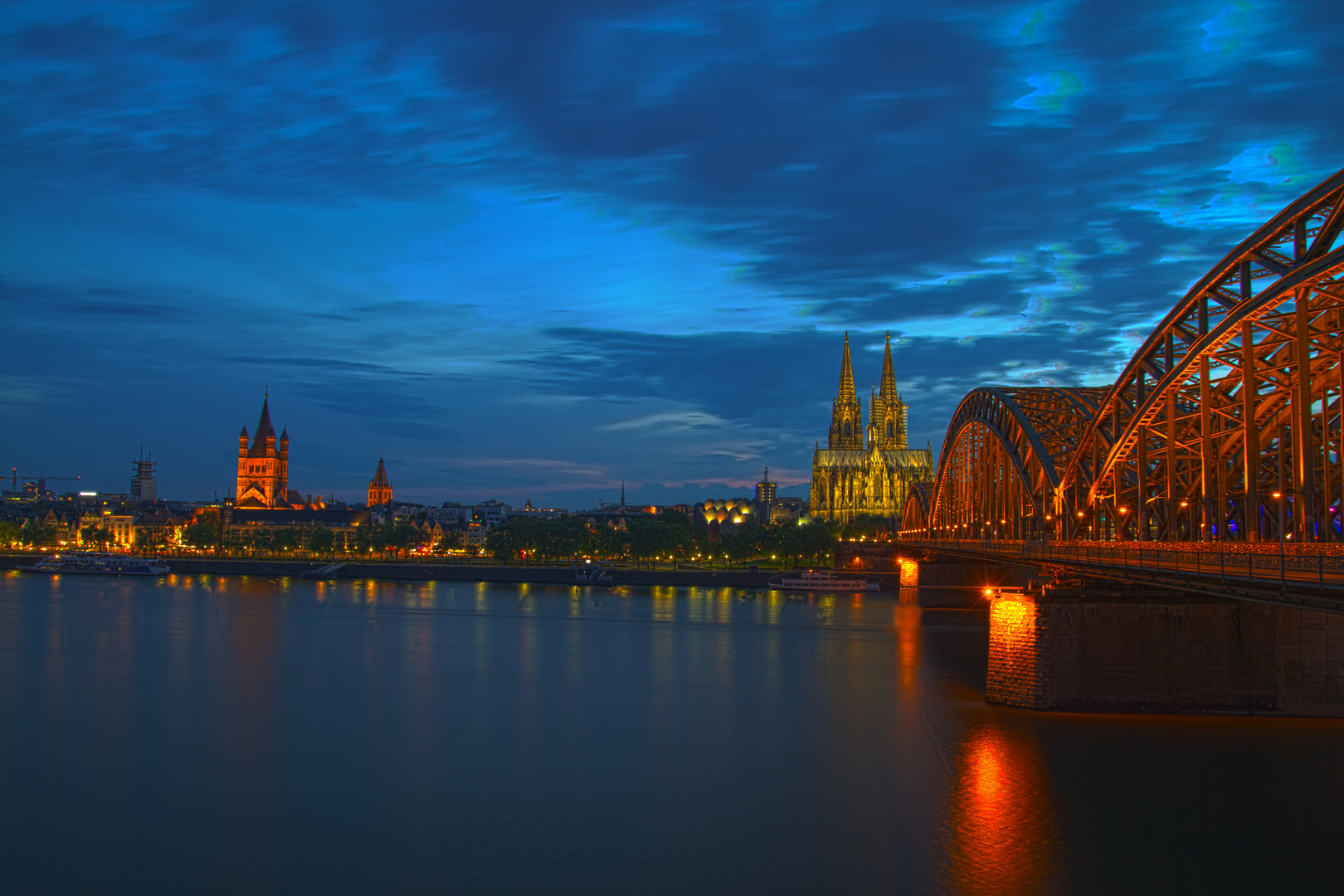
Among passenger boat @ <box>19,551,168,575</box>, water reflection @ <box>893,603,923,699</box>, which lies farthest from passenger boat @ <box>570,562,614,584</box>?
passenger boat @ <box>19,551,168,575</box>

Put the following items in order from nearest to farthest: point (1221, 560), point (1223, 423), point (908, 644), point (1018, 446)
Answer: point (1221, 560) < point (1223, 423) < point (908, 644) < point (1018, 446)

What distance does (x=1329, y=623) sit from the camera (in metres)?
32.8

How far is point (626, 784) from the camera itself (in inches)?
1193

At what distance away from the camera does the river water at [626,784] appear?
23.3 metres

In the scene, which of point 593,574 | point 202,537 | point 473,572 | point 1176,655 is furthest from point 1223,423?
point 202,537

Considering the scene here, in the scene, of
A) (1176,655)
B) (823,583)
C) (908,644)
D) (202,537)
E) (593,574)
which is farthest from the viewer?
(202,537)

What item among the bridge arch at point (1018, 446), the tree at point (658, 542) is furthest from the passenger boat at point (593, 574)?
the bridge arch at point (1018, 446)

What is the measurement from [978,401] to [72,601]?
6958 centimetres

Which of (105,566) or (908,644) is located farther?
(105,566)

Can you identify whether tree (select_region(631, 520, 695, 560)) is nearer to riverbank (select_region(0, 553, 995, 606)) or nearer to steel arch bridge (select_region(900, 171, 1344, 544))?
riverbank (select_region(0, 553, 995, 606))

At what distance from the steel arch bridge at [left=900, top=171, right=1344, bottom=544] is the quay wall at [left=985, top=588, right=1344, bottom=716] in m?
2.52

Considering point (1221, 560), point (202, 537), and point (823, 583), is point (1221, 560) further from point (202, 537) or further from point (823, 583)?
point (202, 537)

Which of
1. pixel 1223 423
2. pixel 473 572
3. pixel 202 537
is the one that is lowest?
pixel 473 572

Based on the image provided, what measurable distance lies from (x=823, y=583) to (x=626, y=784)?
284 feet
